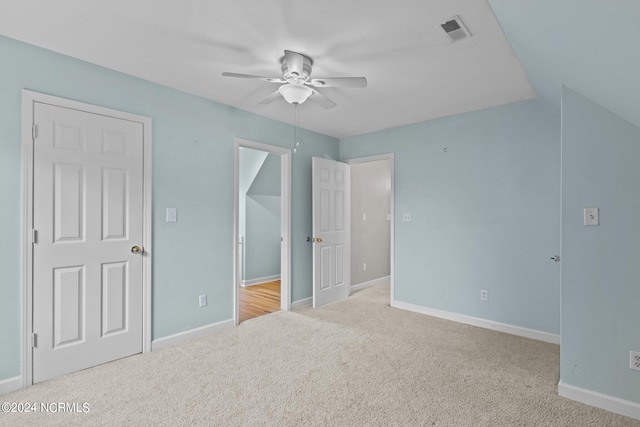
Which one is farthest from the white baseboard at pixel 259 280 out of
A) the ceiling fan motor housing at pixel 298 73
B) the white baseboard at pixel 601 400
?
the white baseboard at pixel 601 400

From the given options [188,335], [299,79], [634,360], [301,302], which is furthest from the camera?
[301,302]

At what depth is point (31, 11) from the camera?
1834mm

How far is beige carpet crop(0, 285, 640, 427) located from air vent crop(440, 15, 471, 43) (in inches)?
92.4

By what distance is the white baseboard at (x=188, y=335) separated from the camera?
9.33 feet

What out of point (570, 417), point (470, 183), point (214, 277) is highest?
point (470, 183)

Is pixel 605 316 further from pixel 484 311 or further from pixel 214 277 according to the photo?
pixel 214 277

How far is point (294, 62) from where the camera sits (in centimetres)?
221

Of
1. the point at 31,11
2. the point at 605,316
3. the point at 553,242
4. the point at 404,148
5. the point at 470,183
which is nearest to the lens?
the point at 31,11

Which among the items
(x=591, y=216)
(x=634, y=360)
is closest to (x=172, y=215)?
(x=591, y=216)

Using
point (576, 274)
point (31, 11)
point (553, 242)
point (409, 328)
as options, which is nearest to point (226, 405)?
point (409, 328)

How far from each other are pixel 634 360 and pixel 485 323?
1.56 metres

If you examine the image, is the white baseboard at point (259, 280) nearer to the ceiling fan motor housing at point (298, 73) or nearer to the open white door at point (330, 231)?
the open white door at point (330, 231)

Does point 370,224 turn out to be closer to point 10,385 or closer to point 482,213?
point 482,213

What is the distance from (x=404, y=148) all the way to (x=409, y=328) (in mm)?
2174
